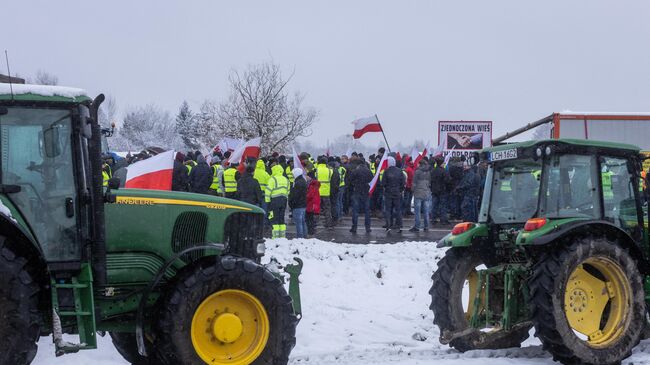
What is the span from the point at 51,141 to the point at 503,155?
16.6ft

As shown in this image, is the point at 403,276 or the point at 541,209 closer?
the point at 541,209

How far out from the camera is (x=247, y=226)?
8266 mm

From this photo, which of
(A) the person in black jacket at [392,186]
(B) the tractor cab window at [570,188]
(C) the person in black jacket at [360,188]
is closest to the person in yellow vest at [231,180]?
(C) the person in black jacket at [360,188]

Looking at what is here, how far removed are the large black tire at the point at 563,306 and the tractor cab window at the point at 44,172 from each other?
15.0 feet

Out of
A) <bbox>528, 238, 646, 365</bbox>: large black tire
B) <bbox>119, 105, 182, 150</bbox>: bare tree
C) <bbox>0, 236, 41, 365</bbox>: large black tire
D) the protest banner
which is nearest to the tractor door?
<bbox>528, 238, 646, 365</bbox>: large black tire

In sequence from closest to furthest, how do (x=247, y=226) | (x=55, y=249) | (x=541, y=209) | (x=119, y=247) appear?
(x=55, y=249), (x=119, y=247), (x=247, y=226), (x=541, y=209)

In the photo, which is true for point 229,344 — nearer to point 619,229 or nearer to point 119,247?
point 119,247

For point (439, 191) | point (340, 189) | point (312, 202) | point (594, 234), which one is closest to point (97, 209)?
point (594, 234)

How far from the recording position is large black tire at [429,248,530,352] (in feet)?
28.9

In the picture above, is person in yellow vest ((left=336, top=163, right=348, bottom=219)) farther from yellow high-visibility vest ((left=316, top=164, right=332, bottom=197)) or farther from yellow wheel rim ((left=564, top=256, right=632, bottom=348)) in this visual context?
yellow wheel rim ((left=564, top=256, right=632, bottom=348))

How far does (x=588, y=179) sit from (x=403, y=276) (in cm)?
556

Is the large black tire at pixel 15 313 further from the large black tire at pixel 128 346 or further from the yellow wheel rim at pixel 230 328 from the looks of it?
the large black tire at pixel 128 346

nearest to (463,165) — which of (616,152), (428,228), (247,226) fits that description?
(428,228)

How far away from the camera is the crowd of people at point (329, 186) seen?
18141mm
